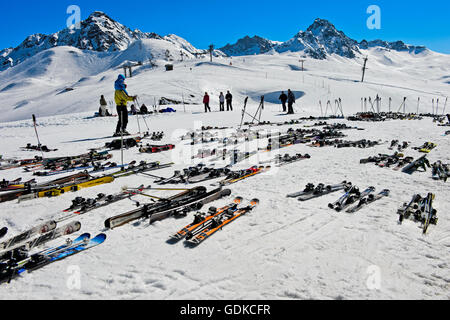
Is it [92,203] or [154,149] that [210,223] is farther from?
[154,149]

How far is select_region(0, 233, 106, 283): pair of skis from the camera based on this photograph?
3.28 meters

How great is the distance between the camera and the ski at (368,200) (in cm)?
508

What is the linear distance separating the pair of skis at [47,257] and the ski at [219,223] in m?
1.51

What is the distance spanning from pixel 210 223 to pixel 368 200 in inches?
132

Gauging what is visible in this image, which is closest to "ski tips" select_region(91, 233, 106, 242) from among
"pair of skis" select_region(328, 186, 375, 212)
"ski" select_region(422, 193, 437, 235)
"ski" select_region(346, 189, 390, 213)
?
"pair of skis" select_region(328, 186, 375, 212)

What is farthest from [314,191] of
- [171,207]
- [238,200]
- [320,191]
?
[171,207]

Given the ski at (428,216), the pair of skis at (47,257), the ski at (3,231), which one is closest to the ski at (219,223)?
the pair of skis at (47,257)

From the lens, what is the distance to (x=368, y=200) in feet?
17.7

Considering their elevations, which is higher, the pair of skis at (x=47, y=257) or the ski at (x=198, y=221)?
the ski at (x=198, y=221)

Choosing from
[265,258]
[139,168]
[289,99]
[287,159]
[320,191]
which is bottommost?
[265,258]

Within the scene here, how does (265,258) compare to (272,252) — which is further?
(272,252)

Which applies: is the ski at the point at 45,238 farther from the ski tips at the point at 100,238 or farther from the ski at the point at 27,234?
the ski tips at the point at 100,238
